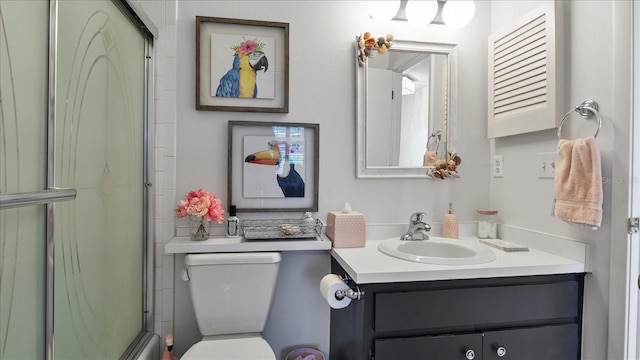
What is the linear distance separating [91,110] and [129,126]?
33 centimetres

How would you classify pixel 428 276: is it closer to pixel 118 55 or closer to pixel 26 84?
pixel 26 84

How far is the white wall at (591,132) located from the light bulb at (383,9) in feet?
1.99

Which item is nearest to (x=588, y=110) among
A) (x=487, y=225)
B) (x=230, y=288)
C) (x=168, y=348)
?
(x=487, y=225)

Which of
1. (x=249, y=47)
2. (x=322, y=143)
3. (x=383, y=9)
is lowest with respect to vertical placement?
(x=322, y=143)

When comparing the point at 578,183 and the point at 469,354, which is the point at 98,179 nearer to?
the point at 469,354

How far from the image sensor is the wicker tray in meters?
1.53

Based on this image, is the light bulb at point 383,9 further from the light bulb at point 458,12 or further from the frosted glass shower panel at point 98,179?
the frosted glass shower panel at point 98,179

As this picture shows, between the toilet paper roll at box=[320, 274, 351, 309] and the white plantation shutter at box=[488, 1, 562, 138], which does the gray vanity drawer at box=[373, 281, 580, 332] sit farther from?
the white plantation shutter at box=[488, 1, 562, 138]

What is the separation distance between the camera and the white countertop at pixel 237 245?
1.43m

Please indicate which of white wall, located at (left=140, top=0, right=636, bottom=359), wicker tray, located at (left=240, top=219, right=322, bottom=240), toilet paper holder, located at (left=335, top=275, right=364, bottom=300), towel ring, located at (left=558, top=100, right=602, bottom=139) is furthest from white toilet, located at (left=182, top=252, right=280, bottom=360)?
towel ring, located at (left=558, top=100, right=602, bottom=139)

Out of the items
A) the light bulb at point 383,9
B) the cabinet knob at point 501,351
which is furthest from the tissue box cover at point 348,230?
the light bulb at point 383,9

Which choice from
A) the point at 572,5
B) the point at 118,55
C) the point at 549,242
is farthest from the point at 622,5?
the point at 118,55

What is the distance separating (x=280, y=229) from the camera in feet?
5.13

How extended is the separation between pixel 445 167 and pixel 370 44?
0.72 metres
